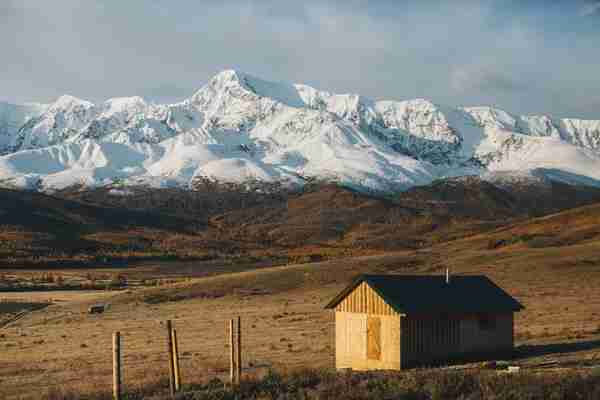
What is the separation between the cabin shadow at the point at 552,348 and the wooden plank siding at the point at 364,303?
6036mm

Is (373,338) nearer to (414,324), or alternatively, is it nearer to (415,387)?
(414,324)

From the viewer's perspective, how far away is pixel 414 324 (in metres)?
32.3

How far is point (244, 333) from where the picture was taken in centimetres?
4725

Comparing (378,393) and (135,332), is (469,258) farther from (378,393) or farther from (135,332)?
(378,393)

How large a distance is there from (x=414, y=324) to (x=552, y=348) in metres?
7.22

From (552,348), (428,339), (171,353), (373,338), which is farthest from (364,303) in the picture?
(171,353)

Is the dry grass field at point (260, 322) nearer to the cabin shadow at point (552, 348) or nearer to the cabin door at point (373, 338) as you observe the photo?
the cabin shadow at point (552, 348)

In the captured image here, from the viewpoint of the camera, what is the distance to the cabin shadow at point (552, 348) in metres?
35.1

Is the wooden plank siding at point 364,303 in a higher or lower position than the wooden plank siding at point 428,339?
higher

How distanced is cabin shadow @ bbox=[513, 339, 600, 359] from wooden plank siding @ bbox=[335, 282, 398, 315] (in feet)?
19.8

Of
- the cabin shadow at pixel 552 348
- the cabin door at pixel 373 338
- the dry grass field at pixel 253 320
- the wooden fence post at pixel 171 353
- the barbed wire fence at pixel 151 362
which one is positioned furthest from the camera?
the cabin shadow at pixel 552 348

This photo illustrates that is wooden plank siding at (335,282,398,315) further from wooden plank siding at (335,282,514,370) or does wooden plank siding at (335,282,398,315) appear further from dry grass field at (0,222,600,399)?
dry grass field at (0,222,600,399)

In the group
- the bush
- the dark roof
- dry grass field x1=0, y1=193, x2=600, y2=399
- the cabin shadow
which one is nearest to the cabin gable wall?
the dark roof

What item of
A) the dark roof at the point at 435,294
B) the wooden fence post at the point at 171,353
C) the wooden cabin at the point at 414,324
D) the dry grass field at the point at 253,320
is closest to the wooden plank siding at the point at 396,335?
the wooden cabin at the point at 414,324
